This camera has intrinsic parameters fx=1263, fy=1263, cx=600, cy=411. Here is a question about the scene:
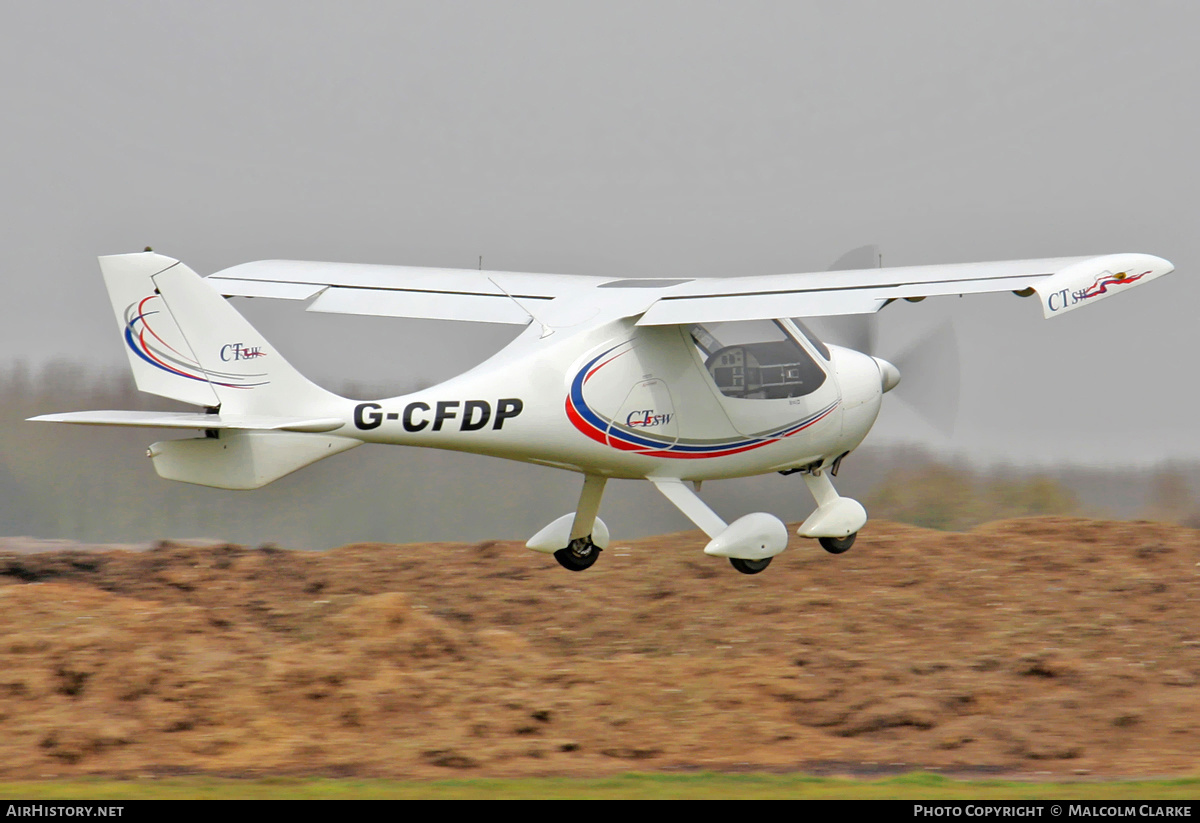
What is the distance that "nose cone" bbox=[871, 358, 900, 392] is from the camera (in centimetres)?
1366

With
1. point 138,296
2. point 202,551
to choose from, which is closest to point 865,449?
point 202,551

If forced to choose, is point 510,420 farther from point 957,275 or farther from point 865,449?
point 865,449

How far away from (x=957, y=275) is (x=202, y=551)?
8970mm

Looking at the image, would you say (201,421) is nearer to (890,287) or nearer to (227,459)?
(227,459)

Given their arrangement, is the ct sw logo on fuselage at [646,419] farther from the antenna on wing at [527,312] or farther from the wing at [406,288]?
the wing at [406,288]

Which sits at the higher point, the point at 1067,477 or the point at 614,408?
the point at 614,408

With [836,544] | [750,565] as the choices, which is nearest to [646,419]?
[750,565]

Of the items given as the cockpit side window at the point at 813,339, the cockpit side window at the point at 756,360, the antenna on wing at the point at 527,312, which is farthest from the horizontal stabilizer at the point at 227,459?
the cockpit side window at the point at 813,339

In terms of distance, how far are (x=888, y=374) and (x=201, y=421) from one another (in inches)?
292

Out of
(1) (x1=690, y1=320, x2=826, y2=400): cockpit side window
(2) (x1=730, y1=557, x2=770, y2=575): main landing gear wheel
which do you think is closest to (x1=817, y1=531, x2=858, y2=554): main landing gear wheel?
(2) (x1=730, y1=557, x2=770, y2=575): main landing gear wheel

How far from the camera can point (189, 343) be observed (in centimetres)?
971

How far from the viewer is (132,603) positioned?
12.4m

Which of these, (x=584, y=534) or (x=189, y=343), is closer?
(x=189, y=343)
